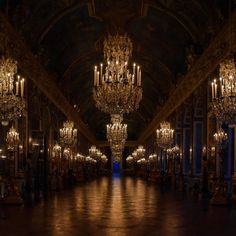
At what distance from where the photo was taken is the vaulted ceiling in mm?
20094

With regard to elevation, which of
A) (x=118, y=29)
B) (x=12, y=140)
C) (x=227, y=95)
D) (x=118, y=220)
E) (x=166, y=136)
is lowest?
(x=118, y=220)

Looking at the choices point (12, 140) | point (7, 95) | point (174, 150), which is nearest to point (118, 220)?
point (7, 95)

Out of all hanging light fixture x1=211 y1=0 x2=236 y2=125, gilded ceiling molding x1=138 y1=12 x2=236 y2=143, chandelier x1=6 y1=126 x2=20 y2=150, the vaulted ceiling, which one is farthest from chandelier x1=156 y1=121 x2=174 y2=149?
hanging light fixture x1=211 y1=0 x2=236 y2=125

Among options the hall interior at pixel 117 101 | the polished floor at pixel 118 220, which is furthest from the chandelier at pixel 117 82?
the polished floor at pixel 118 220

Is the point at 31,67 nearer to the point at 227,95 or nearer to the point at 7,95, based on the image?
the point at 7,95

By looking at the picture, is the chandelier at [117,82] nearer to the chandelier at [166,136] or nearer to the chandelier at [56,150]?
the chandelier at [166,136]

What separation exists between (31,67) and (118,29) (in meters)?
6.08

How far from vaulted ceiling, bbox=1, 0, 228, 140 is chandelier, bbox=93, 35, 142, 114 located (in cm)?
217

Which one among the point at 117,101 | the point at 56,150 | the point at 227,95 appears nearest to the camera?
the point at 227,95

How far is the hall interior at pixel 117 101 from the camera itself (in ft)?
43.1

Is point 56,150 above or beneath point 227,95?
beneath

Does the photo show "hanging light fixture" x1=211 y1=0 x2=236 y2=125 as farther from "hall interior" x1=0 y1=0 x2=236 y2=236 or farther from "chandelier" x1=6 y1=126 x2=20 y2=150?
"chandelier" x1=6 y1=126 x2=20 y2=150

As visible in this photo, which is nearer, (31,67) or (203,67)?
(31,67)

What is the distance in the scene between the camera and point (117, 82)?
45.4ft
